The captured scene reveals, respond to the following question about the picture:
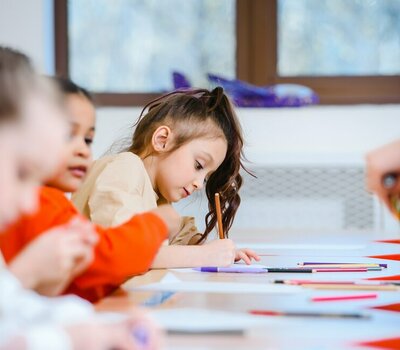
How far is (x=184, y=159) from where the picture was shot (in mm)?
1605

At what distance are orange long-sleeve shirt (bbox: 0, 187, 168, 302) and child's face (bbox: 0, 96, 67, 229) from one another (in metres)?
0.27

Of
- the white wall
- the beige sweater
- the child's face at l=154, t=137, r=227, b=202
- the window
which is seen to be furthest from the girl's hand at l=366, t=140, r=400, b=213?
the white wall

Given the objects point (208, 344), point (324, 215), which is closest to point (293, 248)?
point (208, 344)

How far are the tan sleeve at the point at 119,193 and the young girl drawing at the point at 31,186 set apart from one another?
2.02 feet

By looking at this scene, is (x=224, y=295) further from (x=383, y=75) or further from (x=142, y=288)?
(x=383, y=75)

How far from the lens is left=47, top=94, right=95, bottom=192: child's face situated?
3.15 ft

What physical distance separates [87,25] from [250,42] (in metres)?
0.68

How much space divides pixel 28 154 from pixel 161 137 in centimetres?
107

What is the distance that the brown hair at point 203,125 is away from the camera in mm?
1639

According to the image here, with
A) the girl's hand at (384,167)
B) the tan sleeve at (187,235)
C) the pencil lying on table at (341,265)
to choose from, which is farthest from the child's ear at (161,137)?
the girl's hand at (384,167)

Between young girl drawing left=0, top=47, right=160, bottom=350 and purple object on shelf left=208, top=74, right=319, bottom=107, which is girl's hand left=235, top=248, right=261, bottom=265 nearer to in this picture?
young girl drawing left=0, top=47, right=160, bottom=350

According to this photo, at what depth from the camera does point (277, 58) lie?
3.22m

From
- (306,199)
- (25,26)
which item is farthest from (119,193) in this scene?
(25,26)

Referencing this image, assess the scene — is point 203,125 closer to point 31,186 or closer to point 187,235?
point 187,235
